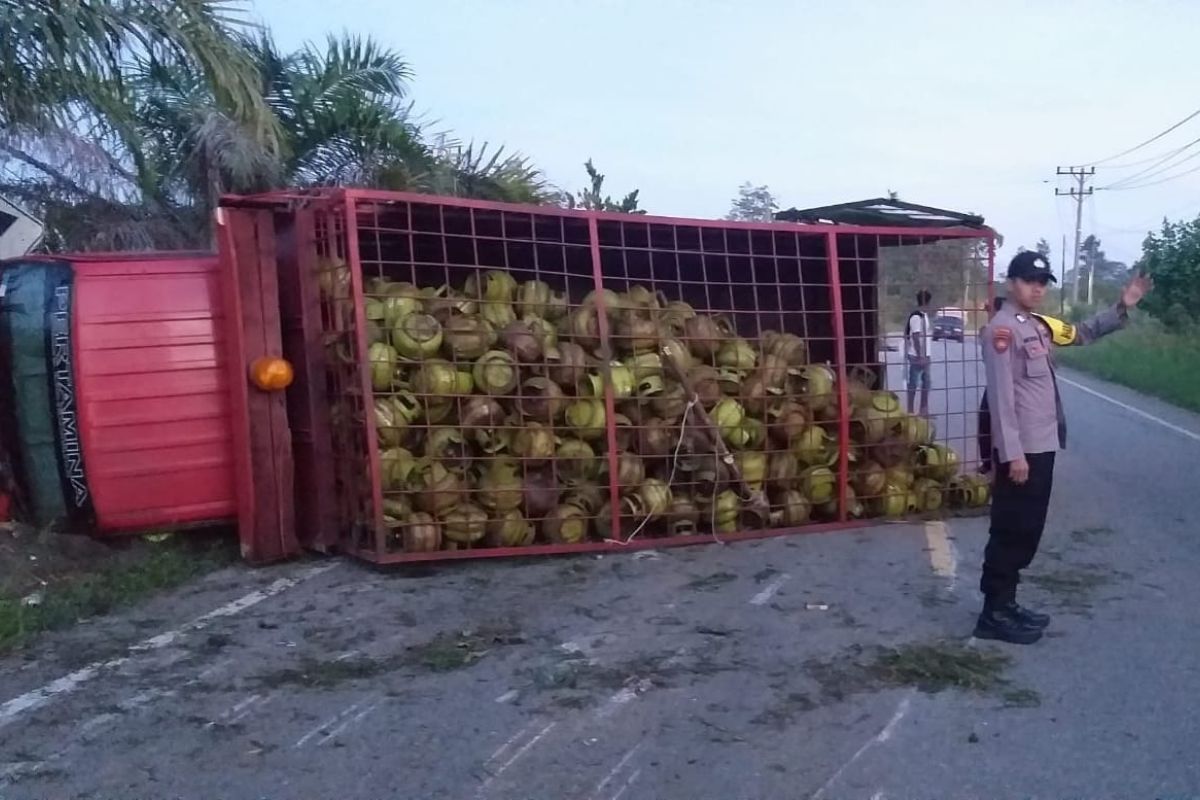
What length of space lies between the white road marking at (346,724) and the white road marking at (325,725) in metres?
0.03

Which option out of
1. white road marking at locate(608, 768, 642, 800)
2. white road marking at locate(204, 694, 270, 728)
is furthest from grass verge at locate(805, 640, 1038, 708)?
white road marking at locate(204, 694, 270, 728)

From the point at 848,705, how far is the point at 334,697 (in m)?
2.10

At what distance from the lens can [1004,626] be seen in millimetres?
5816

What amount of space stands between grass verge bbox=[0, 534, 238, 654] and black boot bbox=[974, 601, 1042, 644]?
4327mm

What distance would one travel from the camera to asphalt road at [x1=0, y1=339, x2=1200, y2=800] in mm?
4375

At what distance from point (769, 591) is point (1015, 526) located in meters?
Answer: 1.47

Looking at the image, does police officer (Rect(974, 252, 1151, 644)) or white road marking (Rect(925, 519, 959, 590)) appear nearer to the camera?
police officer (Rect(974, 252, 1151, 644))

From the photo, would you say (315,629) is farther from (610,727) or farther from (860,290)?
(860,290)

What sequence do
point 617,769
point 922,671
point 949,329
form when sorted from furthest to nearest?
point 949,329
point 922,671
point 617,769

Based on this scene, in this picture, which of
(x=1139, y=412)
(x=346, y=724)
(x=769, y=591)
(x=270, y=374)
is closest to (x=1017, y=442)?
(x=769, y=591)

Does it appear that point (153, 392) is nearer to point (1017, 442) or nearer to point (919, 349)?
point (1017, 442)

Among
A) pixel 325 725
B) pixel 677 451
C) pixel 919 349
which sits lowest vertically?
pixel 325 725

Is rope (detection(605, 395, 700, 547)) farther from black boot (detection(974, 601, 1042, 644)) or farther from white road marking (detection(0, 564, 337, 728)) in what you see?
black boot (detection(974, 601, 1042, 644))

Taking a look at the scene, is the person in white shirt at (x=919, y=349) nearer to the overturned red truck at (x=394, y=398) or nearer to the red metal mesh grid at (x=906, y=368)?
the red metal mesh grid at (x=906, y=368)
